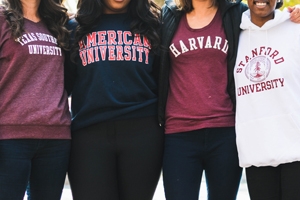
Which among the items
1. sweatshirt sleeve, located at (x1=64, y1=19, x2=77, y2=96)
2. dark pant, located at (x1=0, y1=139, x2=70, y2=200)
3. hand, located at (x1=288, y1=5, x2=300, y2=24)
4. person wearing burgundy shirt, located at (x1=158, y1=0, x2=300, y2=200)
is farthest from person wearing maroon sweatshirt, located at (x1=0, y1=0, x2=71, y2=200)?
hand, located at (x1=288, y1=5, x2=300, y2=24)

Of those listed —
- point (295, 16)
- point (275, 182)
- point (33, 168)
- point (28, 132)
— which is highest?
point (295, 16)

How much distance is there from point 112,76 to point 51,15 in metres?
0.59

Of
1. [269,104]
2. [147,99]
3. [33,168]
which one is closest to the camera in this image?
[269,104]

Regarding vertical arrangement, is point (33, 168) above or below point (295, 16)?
below

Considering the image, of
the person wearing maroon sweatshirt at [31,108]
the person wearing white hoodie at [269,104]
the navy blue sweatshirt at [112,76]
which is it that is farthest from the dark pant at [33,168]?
the person wearing white hoodie at [269,104]

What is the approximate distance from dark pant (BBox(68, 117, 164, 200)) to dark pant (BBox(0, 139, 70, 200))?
101 millimetres

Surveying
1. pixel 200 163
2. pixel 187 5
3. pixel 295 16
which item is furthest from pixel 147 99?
pixel 295 16

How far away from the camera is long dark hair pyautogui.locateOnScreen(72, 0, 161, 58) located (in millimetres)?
3332

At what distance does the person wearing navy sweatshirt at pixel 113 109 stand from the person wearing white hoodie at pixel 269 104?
597 mm

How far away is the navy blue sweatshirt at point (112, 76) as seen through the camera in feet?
10.6

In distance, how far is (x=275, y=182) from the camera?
9.96 feet

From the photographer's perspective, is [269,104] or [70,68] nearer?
[269,104]

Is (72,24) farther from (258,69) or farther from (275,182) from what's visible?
(275,182)

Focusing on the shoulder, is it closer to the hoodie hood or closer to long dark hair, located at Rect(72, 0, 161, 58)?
long dark hair, located at Rect(72, 0, 161, 58)
